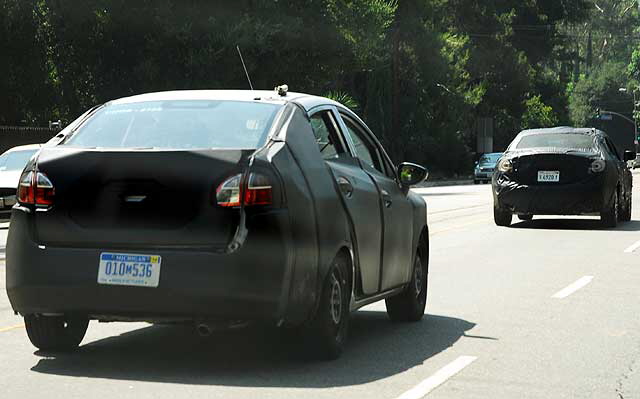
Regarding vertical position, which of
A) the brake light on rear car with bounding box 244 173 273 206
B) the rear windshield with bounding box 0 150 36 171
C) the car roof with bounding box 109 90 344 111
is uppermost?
the car roof with bounding box 109 90 344 111

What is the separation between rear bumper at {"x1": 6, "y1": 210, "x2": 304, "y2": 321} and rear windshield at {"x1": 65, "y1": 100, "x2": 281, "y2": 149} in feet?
2.20

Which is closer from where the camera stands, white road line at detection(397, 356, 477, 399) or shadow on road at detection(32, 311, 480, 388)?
white road line at detection(397, 356, 477, 399)

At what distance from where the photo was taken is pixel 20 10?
150ft

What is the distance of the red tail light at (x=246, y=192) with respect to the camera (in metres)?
7.50

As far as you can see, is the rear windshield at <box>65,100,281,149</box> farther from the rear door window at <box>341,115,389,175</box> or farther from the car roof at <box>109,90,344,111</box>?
the rear door window at <box>341,115,389,175</box>

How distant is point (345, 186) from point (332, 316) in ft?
2.78

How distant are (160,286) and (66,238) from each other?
2.16 ft

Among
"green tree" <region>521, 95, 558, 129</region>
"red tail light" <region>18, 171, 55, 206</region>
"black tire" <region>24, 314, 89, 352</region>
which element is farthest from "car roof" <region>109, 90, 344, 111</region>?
"green tree" <region>521, 95, 558, 129</region>

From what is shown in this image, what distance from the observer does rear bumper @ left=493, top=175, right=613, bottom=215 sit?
21875mm

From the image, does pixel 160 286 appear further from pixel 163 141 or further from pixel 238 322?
pixel 163 141

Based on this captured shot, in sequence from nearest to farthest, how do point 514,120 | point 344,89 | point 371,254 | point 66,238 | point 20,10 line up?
point 66,238 < point 371,254 < point 20,10 < point 344,89 < point 514,120

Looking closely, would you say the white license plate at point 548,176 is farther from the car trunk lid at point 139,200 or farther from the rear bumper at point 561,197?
the car trunk lid at point 139,200

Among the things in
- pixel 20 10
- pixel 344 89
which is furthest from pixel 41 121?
pixel 344 89

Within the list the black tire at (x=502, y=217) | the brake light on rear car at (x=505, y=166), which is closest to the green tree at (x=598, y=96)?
the black tire at (x=502, y=217)
